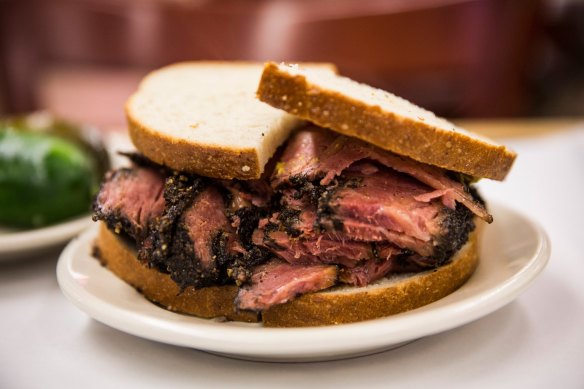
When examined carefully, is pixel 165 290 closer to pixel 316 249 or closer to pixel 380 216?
pixel 316 249

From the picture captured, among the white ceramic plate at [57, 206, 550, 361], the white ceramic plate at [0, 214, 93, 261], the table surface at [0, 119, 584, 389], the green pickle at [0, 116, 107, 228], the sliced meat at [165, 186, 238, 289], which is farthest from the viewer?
the green pickle at [0, 116, 107, 228]

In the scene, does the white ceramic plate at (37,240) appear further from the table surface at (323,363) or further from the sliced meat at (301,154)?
the sliced meat at (301,154)

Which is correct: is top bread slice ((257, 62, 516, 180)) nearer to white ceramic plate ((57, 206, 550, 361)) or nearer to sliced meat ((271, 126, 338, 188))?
sliced meat ((271, 126, 338, 188))

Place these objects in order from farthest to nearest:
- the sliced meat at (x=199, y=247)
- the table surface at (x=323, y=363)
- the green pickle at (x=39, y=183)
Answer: the green pickle at (x=39, y=183) → the sliced meat at (x=199, y=247) → the table surface at (x=323, y=363)

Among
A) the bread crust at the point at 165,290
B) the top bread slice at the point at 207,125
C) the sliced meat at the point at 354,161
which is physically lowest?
the bread crust at the point at 165,290

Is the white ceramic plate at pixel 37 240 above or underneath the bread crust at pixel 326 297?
underneath

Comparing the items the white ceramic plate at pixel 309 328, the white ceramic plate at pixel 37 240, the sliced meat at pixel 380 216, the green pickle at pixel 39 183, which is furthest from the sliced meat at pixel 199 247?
the green pickle at pixel 39 183

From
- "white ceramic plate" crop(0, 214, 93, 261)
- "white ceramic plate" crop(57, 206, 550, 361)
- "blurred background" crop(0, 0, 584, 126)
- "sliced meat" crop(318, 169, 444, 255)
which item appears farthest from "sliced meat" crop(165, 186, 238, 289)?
"blurred background" crop(0, 0, 584, 126)

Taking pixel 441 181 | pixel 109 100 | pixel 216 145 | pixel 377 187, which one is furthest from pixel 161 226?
pixel 109 100
